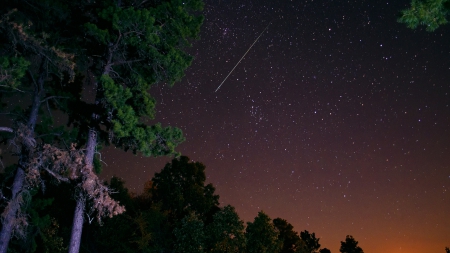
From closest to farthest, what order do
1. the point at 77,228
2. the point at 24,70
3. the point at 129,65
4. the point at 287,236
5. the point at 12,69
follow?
the point at 12,69
the point at 24,70
the point at 77,228
the point at 129,65
the point at 287,236

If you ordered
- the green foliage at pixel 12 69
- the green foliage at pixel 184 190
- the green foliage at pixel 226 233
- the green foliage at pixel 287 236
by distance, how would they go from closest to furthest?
the green foliage at pixel 12 69 < the green foliage at pixel 226 233 < the green foliage at pixel 184 190 < the green foliage at pixel 287 236

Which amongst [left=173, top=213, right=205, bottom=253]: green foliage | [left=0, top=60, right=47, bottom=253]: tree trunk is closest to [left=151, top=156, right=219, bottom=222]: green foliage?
[left=173, top=213, right=205, bottom=253]: green foliage

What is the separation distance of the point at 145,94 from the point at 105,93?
1922 millimetres

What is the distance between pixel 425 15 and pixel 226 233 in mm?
25090

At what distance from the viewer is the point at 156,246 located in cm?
3341

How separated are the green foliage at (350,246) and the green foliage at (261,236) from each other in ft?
91.8

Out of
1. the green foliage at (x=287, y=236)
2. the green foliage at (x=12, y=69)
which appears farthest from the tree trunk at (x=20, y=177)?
the green foliage at (x=287, y=236)

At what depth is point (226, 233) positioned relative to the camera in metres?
30.4

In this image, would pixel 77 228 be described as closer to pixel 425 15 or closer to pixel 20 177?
pixel 20 177

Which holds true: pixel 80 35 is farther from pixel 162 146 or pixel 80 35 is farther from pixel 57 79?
pixel 162 146

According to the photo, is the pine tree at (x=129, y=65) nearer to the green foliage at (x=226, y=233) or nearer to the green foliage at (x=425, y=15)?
the green foliage at (x=425, y=15)

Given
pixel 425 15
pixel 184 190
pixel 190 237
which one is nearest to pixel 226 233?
pixel 190 237

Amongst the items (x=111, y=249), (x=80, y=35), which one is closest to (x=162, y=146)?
(x=80, y=35)

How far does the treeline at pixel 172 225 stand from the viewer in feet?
99.6
